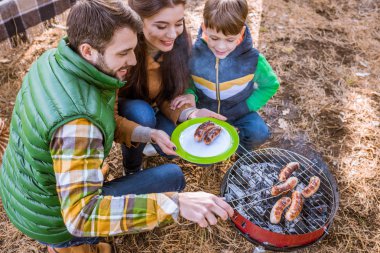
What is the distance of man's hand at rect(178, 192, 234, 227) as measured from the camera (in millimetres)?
1847

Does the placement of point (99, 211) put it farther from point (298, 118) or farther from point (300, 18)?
point (300, 18)

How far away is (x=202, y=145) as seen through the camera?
9.79 ft

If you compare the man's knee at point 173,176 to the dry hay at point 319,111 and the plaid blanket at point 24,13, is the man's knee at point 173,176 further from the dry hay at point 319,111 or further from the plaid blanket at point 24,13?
the plaid blanket at point 24,13

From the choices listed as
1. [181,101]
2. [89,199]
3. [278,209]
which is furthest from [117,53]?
[278,209]

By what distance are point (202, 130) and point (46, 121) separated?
4.84 feet

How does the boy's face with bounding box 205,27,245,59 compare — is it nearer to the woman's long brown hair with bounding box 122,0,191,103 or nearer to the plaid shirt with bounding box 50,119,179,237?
the woman's long brown hair with bounding box 122,0,191,103

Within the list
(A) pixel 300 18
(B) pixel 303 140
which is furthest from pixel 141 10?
(A) pixel 300 18

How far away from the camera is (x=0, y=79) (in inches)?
182

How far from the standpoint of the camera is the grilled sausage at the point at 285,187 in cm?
274

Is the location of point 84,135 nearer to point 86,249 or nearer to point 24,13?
point 86,249

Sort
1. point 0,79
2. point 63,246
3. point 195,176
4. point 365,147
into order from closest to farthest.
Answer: point 63,246
point 195,176
point 365,147
point 0,79

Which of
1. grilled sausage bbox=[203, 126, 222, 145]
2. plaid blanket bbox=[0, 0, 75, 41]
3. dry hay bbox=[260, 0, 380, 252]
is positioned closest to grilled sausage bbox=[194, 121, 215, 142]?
grilled sausage bbox=[203, 126, 222, 145]

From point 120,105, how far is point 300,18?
417 cm

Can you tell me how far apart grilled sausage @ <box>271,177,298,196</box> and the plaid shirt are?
3.83 feet
